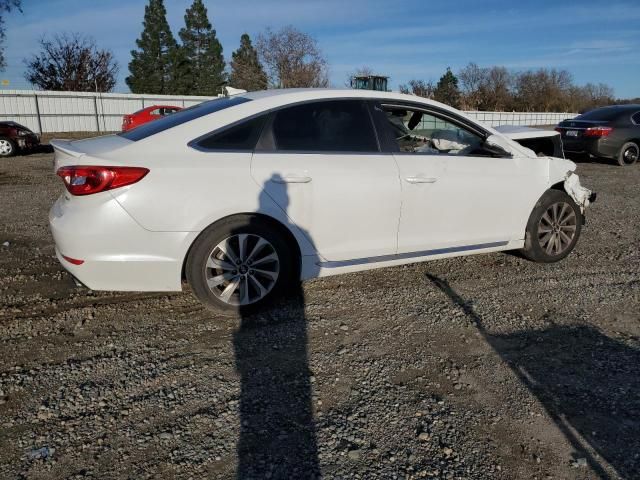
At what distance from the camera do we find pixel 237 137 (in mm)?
3650

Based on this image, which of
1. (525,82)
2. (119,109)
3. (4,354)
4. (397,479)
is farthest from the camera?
(525,82)

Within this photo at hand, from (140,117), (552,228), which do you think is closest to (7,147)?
(140,117)

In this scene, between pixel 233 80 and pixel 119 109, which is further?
pixel 233 80

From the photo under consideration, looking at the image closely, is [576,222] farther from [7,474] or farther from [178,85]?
[178,85]

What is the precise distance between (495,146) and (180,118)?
2808mm

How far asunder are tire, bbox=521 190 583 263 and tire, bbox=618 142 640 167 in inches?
387

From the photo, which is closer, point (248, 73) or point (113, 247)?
point (113, 247)

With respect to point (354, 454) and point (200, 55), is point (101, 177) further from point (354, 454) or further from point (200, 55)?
point (200, 55)

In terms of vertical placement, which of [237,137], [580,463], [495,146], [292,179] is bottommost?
[580,463]

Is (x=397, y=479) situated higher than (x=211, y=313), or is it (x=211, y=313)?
(x=211, y=313)

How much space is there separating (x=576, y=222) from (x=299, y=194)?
3.09 meters

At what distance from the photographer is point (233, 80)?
51719mm

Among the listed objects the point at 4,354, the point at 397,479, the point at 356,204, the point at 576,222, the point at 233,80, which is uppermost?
the point at 233,80

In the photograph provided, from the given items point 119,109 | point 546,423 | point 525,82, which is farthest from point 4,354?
point 525,82
